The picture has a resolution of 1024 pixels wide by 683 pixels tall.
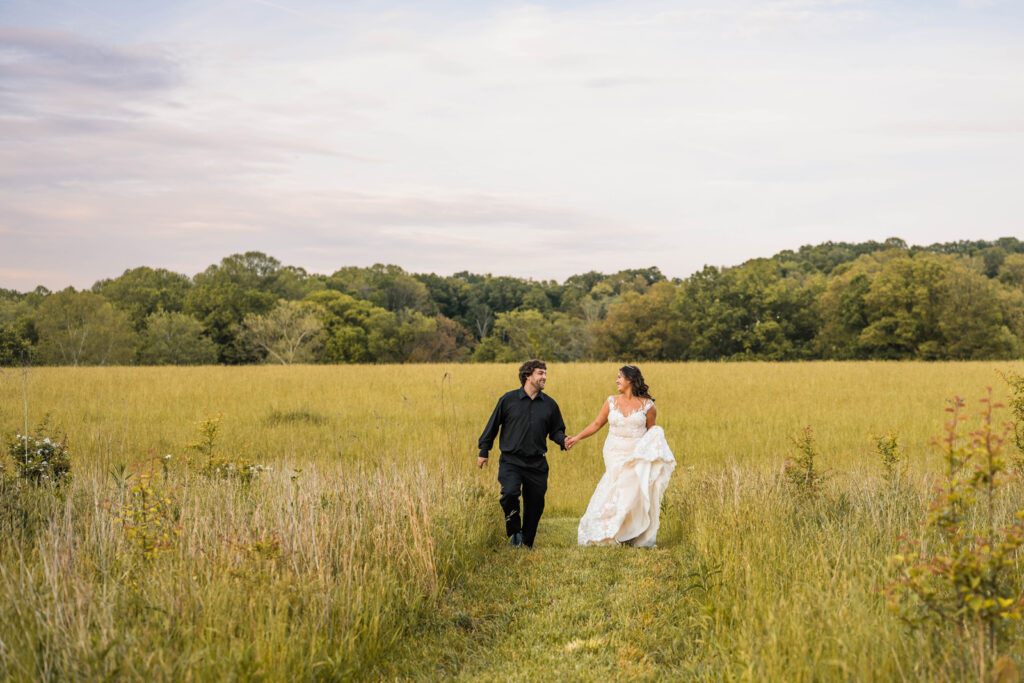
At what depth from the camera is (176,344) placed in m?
65.1

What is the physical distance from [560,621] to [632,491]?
282 cm

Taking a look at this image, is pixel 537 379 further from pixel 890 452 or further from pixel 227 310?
pixel 227 310

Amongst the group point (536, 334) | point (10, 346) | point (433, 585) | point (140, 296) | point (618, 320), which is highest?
point (140, 296)

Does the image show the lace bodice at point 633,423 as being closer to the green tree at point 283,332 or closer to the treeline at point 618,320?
the treeline at point 618,320

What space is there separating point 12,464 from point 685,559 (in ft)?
29.2

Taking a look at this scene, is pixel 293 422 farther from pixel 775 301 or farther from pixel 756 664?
pixel 775 301

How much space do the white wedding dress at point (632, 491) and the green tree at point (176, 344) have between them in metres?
62.2

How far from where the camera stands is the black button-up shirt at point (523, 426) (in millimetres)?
8461

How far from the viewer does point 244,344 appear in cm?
6994

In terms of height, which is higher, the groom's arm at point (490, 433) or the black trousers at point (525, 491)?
the groom's arm at point (490, 433)

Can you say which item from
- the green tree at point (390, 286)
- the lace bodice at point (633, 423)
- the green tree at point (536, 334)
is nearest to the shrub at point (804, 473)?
the lace bodice at point (633, 423)

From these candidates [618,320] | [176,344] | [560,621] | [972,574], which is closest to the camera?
[972,574]

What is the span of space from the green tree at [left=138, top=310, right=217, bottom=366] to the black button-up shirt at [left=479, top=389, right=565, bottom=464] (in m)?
Answer: 61.5

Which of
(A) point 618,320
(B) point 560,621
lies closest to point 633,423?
(B) point 560,621
